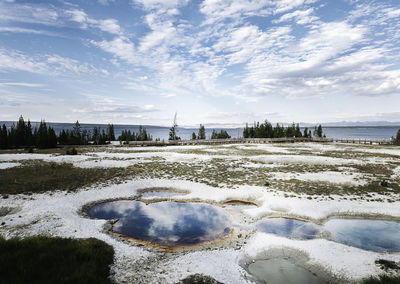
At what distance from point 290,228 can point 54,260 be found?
423 inches

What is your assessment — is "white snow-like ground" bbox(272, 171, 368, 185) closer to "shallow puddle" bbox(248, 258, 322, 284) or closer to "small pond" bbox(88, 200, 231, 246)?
"small pond" bbox(88, 200, 231, 246)

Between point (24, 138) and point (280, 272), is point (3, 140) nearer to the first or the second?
point (24, 138)

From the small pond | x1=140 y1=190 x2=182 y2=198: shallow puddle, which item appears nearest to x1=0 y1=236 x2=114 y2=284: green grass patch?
the small pond

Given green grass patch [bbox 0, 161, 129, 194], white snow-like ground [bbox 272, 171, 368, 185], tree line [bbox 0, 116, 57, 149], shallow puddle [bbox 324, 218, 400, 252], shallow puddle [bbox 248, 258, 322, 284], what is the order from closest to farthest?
shallow puddle [bbox 248, 258, 322, 284]
shallow puddle [bbox 324, 218, 400, 252]
green grass patch [bbox 0, 161, 129, 194]
white snow-like ground [bbox 272, 171, 368, 185]
tree line [bbox 0, 116, 57, 149]

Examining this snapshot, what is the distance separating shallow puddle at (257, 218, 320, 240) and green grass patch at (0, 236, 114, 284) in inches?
306

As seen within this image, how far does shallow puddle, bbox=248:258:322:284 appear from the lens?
23.5 feet

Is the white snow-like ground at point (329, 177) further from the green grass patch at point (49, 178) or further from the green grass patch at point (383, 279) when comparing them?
the green grass patch at point (49, 178)

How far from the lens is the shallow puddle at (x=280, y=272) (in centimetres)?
717

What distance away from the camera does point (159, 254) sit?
8430mm

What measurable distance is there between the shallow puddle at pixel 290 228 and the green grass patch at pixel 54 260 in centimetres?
777

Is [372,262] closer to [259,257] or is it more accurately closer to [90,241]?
[259,257]

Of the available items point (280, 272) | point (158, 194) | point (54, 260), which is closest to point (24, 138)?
point (158, 194)

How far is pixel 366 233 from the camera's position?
417 inches

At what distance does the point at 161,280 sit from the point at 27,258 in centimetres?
483
